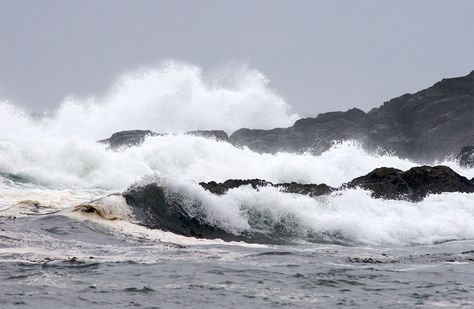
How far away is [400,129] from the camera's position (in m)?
53.8

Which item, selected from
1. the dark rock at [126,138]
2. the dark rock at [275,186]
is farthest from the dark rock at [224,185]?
the dark rock at [126,138]

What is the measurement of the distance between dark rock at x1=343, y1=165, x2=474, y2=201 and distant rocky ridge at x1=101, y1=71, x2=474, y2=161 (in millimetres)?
27842

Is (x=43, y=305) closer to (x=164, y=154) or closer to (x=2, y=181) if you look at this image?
(x=2, y=181)

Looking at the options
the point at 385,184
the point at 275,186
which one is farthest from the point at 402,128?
the point at 275,186

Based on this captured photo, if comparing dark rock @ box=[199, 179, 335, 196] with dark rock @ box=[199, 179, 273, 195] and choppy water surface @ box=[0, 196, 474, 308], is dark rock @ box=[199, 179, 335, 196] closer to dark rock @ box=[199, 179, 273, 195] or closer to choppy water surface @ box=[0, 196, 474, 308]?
dark rock @ box=[199, 179, 273, 195]

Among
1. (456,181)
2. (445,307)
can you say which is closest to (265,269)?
(445,307)

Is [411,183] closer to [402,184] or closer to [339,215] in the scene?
[402,184]

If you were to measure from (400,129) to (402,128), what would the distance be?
1.13 feet

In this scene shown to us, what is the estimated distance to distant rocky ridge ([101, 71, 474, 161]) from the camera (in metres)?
50.8

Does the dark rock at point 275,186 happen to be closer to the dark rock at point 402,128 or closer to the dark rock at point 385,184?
the dark rock at point 385,184

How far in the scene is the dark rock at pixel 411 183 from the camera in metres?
19.6

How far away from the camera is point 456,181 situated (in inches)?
854

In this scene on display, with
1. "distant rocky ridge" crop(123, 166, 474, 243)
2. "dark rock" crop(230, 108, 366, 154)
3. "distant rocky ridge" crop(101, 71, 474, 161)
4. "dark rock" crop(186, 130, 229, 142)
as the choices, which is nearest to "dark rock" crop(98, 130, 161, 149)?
"dark rock" crop(186, 130, 229, 142)

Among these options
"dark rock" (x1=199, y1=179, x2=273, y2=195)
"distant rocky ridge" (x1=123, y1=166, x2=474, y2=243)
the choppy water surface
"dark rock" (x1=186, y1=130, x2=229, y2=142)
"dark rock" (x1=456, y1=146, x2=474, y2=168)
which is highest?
"dark rock" (x1=186, y1=130, x2=229, y2=142)
